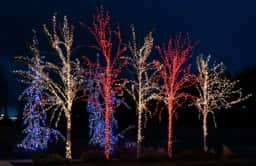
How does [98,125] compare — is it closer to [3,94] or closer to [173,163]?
[173,163]

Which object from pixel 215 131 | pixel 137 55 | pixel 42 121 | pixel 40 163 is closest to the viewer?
pixel 40 163

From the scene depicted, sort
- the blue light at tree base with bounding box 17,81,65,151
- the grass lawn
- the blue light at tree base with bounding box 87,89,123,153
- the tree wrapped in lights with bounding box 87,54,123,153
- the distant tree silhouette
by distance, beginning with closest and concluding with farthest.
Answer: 1. the grass lawn
2. the blue light at tree base with bounding box 17,81,65,151
3. the tree wrapped in lights with bounding box 87,54,123,153
4. the blue light at tree base with bounding box 87,89,123,153
5. the distant tree silhouette

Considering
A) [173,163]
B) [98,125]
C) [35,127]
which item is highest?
[98,125]

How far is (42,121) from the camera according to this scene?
101ft

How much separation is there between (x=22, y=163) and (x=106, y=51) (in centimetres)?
589

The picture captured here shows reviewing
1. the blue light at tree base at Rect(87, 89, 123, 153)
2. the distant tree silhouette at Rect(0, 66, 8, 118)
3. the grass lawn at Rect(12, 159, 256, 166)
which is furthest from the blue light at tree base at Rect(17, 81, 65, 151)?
the distant tree silhouette at Rect(0, 66, 8, 118)

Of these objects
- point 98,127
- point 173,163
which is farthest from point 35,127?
point 173,163

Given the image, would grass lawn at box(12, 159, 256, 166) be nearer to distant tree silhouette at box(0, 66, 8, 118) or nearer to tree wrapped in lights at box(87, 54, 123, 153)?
tree wrapped in lights at box(87, 54, 123, 153)

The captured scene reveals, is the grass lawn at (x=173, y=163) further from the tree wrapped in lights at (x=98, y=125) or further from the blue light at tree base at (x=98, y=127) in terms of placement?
the blue light at tree base at (x=98, y=127)

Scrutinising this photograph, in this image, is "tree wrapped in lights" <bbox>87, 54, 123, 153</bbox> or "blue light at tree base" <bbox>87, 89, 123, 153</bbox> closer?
"tree wrapped in lights" <bbox>87, 54, 123, 153</bbox>

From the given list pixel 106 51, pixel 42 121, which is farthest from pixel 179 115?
pixel 106 51

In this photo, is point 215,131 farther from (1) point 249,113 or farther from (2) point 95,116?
(2) point 95,116

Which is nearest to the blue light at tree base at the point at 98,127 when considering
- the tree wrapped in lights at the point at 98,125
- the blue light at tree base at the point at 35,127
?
the tree wrapped in lights at the point at 98,125

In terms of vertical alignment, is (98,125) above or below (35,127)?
above
